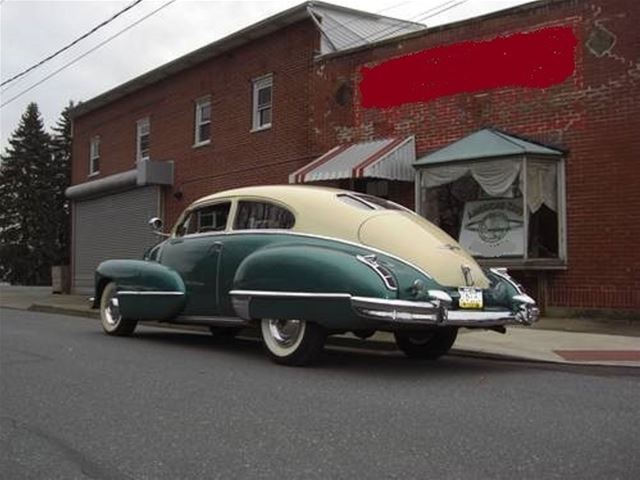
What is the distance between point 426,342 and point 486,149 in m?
5.15

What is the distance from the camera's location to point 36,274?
50375 millimetres

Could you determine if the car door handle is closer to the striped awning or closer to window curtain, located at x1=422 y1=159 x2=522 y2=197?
the striped awning

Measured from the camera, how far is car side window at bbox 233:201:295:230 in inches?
353

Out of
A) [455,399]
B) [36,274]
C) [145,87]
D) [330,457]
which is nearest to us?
[330,457]

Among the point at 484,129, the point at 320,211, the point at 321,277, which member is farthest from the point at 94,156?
the point at 321,277

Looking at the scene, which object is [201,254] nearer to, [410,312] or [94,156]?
[410,312]

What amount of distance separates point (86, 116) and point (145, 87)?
15.4 ft

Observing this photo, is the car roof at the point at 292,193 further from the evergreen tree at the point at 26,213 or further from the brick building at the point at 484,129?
the evergreen tree at the point at 26,213

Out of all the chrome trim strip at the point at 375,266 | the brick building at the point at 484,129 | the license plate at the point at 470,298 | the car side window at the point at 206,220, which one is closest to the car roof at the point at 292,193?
the car side window at the point at 206,220

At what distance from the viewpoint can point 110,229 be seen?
82.5 ft

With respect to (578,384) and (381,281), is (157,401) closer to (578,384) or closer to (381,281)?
(381,281)

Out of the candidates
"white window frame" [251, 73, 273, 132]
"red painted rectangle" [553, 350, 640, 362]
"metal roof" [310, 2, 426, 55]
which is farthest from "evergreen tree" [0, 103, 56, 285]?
"red painted rectangle" [553, 350, 640, 362]

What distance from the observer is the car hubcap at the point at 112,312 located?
37.7 feet

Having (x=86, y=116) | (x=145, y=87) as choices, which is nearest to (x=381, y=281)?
(x=145, y=87)
